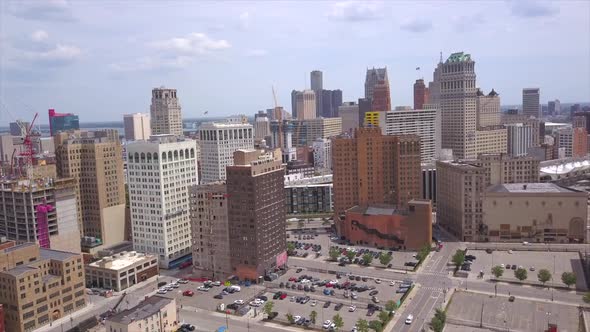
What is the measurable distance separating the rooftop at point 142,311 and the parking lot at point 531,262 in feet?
213

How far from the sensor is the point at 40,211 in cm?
11025

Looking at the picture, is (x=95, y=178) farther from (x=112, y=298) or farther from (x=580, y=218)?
(x=580, y=218)

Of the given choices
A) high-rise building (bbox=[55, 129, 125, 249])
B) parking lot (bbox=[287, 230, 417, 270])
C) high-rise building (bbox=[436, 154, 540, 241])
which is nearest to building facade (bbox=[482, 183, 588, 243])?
high-rise building (bbox=[436, 154, 540, 241])

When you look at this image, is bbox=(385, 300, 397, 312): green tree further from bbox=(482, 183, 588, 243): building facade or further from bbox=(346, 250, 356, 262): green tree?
bbox=(482, 183, 588, 243): building facade

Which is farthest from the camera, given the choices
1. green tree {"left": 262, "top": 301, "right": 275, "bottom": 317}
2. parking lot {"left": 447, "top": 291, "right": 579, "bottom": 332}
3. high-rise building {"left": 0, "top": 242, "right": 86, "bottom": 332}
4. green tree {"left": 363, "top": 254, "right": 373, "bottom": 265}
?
green tree {"left": 363, "top": 254, "right": 373, "bottom": 265}

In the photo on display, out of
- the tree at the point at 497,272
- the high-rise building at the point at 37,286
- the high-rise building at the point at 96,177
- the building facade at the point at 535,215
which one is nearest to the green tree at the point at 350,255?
the tree at the point at 497,272

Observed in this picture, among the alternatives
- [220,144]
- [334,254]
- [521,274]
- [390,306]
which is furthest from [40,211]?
[521,274]

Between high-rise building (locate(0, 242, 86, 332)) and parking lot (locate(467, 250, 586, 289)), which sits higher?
high-rise building (locate(0, 242, 86, 332))

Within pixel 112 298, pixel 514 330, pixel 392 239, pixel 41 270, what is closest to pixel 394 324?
pixel 514 330

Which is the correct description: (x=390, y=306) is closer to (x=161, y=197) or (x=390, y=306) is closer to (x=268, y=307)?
(x=268, y=307)

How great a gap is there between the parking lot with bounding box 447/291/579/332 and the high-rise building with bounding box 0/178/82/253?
8753 centimetres

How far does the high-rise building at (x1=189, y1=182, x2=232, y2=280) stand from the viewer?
109000 mm

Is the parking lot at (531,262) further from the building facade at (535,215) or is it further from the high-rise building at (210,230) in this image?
the high-rise building at (210,230)

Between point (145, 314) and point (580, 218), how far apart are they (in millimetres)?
110320
